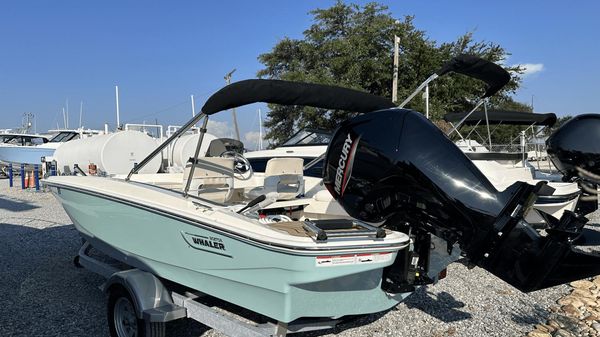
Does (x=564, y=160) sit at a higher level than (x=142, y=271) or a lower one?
higher

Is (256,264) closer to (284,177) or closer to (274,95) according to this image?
(274,95)

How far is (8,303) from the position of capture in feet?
13.3

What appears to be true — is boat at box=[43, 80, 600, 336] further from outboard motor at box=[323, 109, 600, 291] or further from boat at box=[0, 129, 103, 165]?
boat at box=[0, 129, 103, 165]

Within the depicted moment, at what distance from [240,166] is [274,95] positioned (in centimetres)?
270

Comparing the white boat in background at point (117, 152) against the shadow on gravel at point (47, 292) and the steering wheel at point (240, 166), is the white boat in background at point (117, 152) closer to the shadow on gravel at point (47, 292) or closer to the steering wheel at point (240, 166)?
the shadow on gravel at point (47, 292)

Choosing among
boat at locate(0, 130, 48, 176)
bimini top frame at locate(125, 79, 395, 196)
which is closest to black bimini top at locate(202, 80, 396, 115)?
Result: bimini top frame at locate(125, 79, 395, 196)

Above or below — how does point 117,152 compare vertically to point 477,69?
below

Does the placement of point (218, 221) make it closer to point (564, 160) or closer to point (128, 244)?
point (128, 244)

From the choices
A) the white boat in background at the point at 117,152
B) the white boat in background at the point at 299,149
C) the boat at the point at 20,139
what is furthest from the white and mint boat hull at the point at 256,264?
the boat at the point at 20,139

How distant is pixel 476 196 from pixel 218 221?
1496 millimetres

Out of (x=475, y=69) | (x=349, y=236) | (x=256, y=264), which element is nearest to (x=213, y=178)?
(x=256, y=264)

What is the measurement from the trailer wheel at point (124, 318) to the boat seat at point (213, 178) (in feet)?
3.52

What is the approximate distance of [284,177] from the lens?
4.27 meters

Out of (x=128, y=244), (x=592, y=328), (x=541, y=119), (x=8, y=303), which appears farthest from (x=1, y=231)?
(x=541, y=119)
